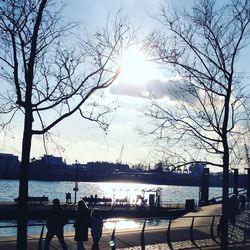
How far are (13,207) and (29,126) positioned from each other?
47294mm

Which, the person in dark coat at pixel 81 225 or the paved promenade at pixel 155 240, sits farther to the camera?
the paved promenade at pixel 155 240

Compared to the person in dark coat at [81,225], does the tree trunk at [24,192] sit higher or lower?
higher

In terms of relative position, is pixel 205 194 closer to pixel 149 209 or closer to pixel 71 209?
pixel 149 209

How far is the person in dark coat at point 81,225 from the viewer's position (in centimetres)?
1627

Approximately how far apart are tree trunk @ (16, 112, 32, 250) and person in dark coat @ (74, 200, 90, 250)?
5316mm

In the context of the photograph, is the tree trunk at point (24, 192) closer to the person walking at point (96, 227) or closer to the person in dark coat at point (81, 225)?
the person in dark coat at point (81, 225)

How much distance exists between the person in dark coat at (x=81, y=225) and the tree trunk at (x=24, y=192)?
209 inches

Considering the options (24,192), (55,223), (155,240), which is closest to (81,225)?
(55,223)

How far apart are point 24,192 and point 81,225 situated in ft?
18.5

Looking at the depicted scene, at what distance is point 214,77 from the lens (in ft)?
56.6

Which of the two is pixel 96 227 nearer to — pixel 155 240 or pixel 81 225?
pixel 81 225

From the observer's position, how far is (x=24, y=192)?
36.1ft

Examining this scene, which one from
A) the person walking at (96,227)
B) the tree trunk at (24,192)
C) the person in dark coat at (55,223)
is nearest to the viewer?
the tree trunk at (24,192)

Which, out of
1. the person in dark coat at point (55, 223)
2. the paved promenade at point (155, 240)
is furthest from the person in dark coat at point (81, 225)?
the paved promenade at point (155, 240)
